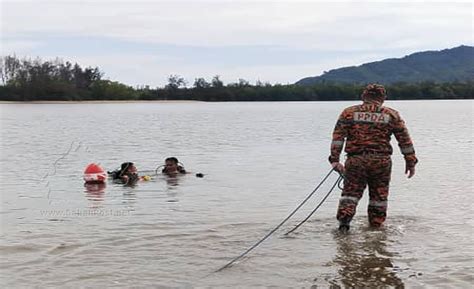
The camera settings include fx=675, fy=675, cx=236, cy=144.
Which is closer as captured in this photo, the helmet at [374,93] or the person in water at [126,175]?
the helmet at [374,93]

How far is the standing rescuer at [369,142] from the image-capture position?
371 inches

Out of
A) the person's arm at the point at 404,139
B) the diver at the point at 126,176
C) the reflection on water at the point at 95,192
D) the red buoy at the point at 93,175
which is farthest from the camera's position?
the diver at the point at 126,176

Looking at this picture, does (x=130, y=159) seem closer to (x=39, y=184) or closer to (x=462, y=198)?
(x=39, y=184)

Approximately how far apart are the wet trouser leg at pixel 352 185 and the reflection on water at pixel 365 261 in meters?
0.32

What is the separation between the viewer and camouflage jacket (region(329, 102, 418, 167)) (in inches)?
371

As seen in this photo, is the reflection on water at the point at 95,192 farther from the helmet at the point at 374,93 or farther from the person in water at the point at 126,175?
the helmet at the point at 374,93

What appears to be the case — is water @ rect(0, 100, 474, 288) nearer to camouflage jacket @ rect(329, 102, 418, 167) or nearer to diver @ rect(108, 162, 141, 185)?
diver @ rect(108, 162, 141, 185)

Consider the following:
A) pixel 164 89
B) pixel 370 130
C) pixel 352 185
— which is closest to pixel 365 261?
Answer: pixel 352 185

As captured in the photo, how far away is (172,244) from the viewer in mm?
9234

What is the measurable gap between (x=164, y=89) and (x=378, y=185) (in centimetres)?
13299

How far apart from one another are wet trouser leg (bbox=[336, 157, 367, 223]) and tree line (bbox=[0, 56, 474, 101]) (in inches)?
4294

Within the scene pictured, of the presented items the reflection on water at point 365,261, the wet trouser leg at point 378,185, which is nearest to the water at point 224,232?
the reflection on water at point 365,261

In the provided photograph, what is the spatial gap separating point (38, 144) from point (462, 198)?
22068 millimetres

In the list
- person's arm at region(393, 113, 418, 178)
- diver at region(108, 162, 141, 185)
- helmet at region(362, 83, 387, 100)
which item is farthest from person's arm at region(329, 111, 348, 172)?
diver at region(108, 162, 141, 185)
